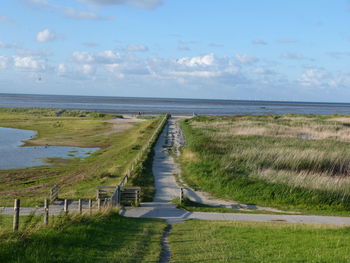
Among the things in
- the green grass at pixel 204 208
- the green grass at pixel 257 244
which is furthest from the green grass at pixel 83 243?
the green grass at pixel 204 208

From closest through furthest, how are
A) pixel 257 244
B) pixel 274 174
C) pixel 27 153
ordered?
pixel 257 244 → pixel 274 174 → pixel 27 153

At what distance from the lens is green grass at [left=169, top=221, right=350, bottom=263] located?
11.1 metres

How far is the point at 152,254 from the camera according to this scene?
11.6 metres

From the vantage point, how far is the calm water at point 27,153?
3950cm

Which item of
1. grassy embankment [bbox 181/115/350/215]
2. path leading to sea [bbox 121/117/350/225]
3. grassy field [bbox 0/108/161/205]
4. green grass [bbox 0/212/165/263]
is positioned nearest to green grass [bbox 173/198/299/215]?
path leading to sea [bbox 121/117/350/225]

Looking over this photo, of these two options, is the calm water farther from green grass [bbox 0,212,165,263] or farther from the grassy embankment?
green grass [bbox 0,212,165,263]

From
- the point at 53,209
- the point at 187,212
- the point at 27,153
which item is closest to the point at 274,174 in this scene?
the point at 187,212

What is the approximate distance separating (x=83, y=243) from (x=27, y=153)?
3691 cm

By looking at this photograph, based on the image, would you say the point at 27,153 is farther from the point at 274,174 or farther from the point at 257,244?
the point at 257,244

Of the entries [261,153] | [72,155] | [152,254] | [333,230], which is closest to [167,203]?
[333,230]

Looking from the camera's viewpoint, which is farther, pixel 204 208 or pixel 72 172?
pixel 72 172

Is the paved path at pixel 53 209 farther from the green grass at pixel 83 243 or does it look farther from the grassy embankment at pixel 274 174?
the grassy embankment at pixel 274 174

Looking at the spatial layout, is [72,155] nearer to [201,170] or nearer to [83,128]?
[201,170]

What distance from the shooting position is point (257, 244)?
1285 centimetres
